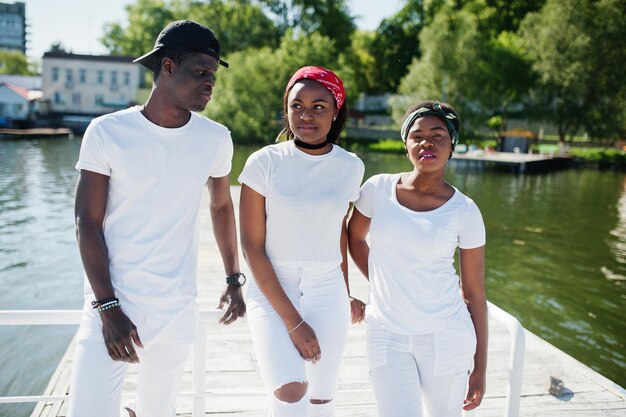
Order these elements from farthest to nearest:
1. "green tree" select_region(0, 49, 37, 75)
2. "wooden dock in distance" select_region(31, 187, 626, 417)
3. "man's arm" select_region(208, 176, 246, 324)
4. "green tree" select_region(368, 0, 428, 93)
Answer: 1. "green tree" select_region(0, 49, 37, 75)
2. "green tree" select_region(368, 0, 428, 93)
3. "wooden dock in distance" select_region(31, 187, 626, 417)
4. "man's arm" select_region(208, 176, 246, 324)

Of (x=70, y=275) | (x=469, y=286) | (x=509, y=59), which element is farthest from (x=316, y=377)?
(x=509, y=59)

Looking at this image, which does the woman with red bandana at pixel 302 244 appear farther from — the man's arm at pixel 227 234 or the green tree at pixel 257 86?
the green tree at pixel 257 86

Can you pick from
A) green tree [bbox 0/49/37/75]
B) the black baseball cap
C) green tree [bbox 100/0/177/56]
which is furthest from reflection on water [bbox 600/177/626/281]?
green tree [bbox 0/49/37/75]

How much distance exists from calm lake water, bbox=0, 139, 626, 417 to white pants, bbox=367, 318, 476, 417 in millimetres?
4868

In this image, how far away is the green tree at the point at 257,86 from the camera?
38.1 metres

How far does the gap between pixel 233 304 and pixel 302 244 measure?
531 mm

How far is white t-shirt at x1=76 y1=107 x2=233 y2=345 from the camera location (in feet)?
7.16

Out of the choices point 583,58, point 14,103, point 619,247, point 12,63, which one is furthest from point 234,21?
point 12,63

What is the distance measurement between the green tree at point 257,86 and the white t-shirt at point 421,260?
36476mm

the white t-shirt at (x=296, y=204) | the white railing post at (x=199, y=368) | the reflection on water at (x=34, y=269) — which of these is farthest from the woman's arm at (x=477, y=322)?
the reflection on water at (x=34, y=269)

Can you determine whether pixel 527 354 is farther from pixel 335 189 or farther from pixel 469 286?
pixel 335 189

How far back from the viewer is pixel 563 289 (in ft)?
35.6

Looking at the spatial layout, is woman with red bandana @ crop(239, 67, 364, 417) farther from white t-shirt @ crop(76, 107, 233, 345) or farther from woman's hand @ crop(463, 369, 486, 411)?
woman's hand @ crop(463, 369, 486, 411)

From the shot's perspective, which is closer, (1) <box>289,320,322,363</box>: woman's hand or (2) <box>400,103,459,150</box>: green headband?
(1) <box>289,320,322,363</box>: woman's hand
